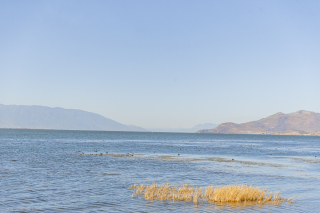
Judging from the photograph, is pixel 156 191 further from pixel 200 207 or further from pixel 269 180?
pixel 269 180

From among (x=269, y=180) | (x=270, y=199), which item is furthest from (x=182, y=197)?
(x=269, y=180)

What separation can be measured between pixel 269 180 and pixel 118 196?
16.7 meters

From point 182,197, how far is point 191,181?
8032 mm

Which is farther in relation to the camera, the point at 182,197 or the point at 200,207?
the point at 182,197

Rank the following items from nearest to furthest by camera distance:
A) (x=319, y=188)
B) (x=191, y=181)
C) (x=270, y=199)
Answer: (x=270, y=199) → (x=319, y=188) → (x=191, y=181)

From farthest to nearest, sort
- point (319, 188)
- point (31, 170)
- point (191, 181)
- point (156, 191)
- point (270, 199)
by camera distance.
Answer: point (31, 170) < point (191, 181) < point (319, 188) < point (156, 191) < point (270, 199)

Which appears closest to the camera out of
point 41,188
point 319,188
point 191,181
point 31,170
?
point 41,188

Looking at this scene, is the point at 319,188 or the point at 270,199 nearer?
the point at 270,199

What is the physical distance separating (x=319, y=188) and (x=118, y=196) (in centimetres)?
1807

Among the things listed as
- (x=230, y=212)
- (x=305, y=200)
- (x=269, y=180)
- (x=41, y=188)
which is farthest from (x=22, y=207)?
(x=269, y=180)

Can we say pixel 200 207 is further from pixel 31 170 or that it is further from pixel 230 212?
pixel 31 170

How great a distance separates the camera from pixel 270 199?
69.3 ft

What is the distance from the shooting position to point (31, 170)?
1332 inches

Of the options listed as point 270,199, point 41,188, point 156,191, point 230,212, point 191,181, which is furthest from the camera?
point 191,181
